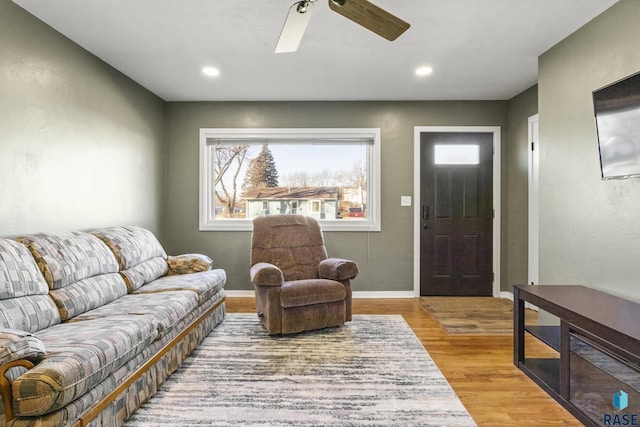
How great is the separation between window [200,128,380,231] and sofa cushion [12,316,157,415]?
270cm

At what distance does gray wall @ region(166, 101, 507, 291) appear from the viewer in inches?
181

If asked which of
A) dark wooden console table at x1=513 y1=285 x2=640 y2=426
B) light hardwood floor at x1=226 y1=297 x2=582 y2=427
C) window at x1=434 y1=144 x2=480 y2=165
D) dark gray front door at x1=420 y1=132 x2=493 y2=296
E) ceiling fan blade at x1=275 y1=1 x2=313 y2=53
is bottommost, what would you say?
light hardwood floor at x1=226 y1=297 x2=582 y2=427

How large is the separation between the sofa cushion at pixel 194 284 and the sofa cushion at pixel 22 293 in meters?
0.79

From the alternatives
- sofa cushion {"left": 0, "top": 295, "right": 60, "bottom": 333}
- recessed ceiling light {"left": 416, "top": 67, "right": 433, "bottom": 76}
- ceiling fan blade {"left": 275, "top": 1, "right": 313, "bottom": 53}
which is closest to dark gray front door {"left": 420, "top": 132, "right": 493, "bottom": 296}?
recessed ceiling light {"left": 416, "top": 67, "right": 433, "bottom": 76}

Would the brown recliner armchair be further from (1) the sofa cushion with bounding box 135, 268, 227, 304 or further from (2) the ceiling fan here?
(2) the ceiling fan

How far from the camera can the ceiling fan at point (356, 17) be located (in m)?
1.81

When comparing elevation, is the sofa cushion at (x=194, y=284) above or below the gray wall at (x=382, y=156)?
below

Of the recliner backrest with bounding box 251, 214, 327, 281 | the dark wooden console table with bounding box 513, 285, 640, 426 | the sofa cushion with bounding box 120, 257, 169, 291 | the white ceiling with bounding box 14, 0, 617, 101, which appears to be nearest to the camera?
the dark wooden console table with bounding box 513, 285, 640, 426

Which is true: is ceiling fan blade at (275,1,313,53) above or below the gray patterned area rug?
above

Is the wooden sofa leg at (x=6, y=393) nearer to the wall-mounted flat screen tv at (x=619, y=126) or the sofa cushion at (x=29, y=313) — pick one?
the sofa cushion at (x=29, y=313)

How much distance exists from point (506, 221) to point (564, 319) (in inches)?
109

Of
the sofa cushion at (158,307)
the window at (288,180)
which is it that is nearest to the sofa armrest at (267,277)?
the sofa cushion at (158,307)

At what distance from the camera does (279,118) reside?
4.60 meters

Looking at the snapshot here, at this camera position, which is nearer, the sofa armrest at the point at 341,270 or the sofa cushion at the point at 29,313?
the sofa cushion at the point at 29,313
